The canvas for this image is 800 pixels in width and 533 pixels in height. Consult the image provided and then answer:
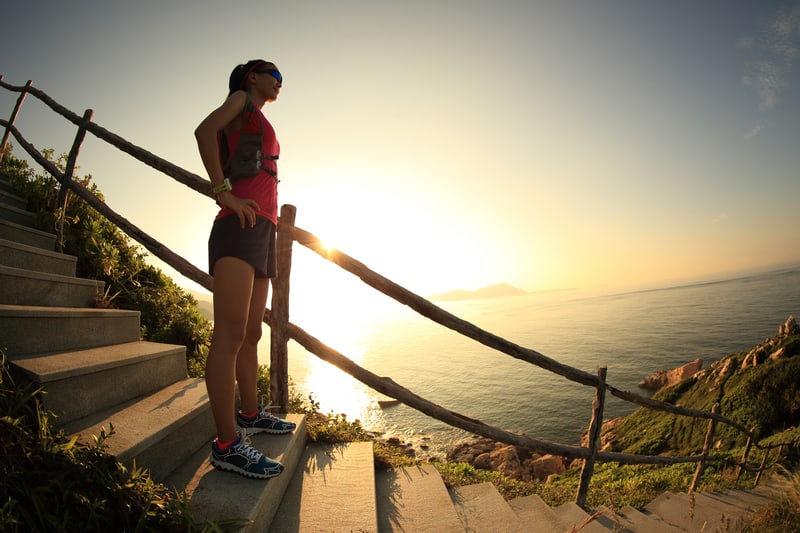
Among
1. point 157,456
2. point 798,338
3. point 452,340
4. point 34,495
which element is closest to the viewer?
point 34,495

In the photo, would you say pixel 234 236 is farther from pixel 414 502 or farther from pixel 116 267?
pixel 116 267

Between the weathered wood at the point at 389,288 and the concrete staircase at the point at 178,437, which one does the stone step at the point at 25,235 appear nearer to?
the concrete staircase at the point at 178,437

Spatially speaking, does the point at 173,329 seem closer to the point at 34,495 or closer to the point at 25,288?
the point at 25,288

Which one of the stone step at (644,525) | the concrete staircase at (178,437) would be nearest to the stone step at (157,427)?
the concrete staircase at (178,437)

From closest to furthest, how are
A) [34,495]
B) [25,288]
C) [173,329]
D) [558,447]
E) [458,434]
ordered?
1. [34,495]
2. [25,288]
3. [558,447]
4. [173,329]
5. [458,434]

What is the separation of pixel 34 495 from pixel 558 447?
12.7 ft

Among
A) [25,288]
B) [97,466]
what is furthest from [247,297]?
[25,288]

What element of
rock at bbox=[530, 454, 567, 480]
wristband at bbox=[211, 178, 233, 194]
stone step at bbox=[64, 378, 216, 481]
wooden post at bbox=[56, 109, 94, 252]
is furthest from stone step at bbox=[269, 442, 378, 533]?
rock at bbox=[530, 454, 567, 480]

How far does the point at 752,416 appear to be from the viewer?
1421 cm

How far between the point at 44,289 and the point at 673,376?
43.3m

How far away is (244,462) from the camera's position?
1901 millimetres

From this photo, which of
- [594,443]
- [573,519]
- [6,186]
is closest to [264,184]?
[573,519]

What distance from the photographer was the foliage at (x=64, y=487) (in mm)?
1198

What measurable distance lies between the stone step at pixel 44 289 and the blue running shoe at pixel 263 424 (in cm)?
179
